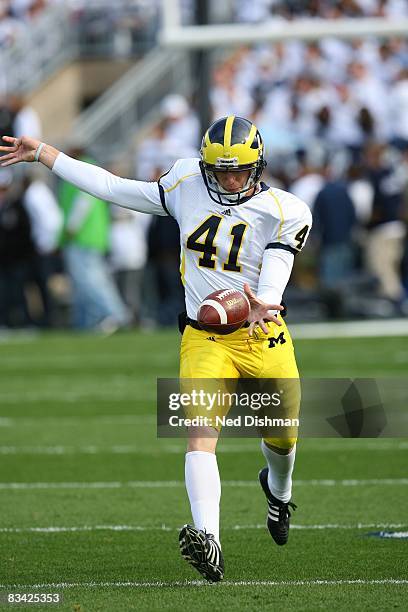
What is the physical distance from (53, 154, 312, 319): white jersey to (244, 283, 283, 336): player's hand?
0.21m

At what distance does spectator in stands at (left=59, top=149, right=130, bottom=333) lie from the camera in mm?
16250

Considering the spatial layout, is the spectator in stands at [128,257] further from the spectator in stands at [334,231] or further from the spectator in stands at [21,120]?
the spectator in stands at [21,120]

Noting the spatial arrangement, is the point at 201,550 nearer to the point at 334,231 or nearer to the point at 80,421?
the point at 80,421

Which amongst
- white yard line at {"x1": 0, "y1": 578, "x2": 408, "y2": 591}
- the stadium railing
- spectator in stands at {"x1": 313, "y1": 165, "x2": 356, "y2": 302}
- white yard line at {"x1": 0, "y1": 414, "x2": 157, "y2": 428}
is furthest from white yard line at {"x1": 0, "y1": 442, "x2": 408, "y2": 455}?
the stadium railing

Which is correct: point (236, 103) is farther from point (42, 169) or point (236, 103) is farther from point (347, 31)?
point (347, 31)

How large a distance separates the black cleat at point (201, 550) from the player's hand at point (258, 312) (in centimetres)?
86

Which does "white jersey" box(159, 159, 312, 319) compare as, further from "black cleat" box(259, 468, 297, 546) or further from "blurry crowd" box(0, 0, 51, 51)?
"blurry crowd" box(0, 0, 51, 51)

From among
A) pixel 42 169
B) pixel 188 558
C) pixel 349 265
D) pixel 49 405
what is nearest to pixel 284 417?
pixel 188 558

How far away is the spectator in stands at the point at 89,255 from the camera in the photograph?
16.2 meters

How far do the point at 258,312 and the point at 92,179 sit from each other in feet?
3.48

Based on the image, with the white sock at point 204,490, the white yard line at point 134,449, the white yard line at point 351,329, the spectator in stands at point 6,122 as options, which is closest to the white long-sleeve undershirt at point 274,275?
the white sock at point 204,490

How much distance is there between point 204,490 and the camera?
5520 mm

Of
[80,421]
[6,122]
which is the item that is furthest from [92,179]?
[6,122]

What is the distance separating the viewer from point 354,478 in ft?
27.2
